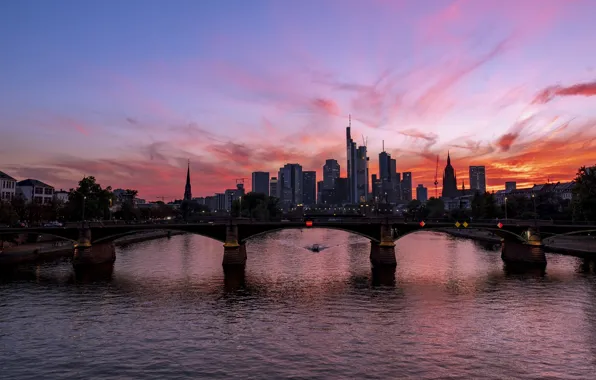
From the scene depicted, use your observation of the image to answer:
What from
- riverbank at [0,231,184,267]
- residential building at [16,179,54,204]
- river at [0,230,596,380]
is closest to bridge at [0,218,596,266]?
riverbank at [0,231,184,267]

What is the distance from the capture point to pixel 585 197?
99.4 metres

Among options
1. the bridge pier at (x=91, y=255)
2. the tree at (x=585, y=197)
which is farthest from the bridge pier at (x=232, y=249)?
the tree at (x=585, y=197)

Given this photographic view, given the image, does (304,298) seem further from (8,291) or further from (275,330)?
(8,291)

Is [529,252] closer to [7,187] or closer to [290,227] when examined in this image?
[290,227]

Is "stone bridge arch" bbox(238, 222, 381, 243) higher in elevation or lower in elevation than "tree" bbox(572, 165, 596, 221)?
lower

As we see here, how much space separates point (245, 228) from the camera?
7962 centimetres

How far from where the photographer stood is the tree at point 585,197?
97.9 m

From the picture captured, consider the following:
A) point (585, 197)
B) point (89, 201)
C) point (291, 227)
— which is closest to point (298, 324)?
point (291, 227)

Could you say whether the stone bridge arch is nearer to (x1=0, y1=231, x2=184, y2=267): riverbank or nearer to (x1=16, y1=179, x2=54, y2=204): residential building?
(x1=0, y1=231, x2=184, y2=267): riverbank

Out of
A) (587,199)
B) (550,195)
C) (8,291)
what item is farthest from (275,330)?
(550,195)

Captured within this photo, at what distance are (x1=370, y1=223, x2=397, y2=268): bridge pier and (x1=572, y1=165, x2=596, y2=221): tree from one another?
2106 inches

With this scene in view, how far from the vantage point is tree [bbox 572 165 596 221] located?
321ft

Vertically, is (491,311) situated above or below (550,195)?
below

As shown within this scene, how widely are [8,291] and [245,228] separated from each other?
38.0 meters
